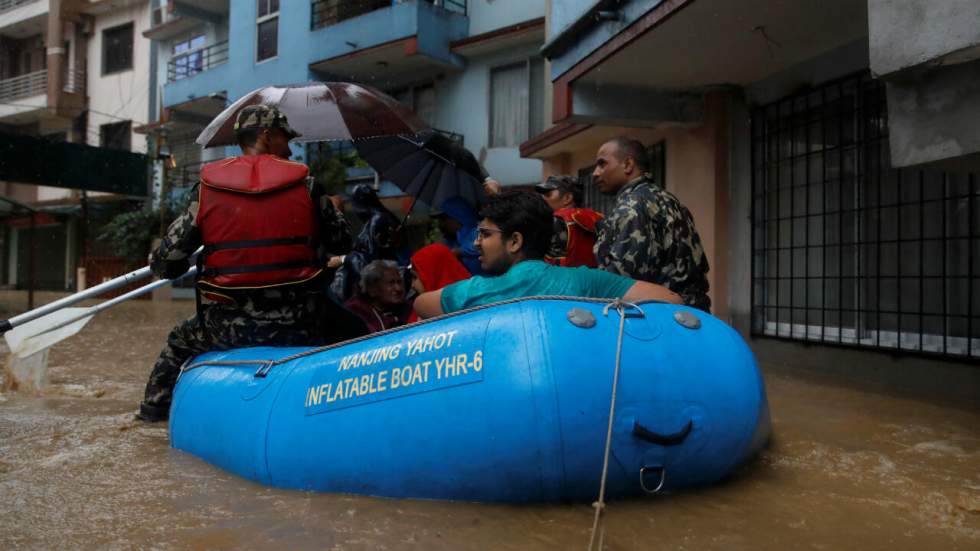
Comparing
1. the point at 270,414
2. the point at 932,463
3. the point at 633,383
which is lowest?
the point at 932,463

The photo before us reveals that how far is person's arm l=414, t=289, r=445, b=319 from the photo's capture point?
286 centimetres

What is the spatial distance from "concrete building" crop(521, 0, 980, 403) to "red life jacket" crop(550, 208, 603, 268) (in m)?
1.56

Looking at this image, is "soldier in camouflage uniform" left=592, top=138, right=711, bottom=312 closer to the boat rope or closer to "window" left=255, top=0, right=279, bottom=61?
the boat rope

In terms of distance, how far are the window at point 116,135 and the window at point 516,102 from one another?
1513 cm

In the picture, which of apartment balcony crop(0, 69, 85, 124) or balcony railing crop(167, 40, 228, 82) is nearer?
balcony railing crop(167, 40, 228, 82)

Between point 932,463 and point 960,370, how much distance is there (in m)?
1.81

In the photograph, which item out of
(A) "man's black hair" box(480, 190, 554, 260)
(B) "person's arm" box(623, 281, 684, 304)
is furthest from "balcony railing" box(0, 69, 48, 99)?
(B) "person's arm" box(623, 281, 684, 304)

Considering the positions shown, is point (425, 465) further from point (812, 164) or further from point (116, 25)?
point (116, 25)

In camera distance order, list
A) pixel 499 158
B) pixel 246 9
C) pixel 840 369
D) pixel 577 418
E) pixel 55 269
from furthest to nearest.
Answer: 1. pixel 55 269
2. pixel 246 9
3. pixel 499 158
4. pixel 840 369
5. pixel 577 418

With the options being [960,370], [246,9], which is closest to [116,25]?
[246,9]

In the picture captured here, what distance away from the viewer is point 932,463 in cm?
321

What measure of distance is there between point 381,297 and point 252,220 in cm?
125

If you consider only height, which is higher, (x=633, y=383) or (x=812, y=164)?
(x=812, y=164)

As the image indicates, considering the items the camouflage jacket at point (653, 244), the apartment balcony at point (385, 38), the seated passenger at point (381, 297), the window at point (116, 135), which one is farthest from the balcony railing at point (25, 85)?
the camouflage jacket at point (653, 244)
